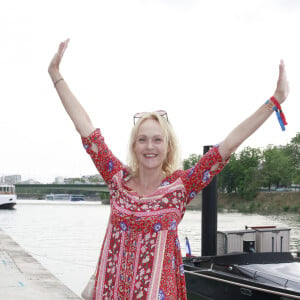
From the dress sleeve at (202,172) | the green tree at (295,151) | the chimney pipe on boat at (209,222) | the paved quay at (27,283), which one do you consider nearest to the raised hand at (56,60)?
the dress sleeve at (202,172)

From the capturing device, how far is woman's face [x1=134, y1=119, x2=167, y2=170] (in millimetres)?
2371

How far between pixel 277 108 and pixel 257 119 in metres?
0.10

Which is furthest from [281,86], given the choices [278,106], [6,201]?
[6,201]

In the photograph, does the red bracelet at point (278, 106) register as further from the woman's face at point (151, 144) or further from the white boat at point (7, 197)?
the white boat at point (7, 197)

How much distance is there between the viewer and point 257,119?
229 cm

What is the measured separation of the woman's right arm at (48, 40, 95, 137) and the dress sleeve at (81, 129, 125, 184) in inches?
1.3

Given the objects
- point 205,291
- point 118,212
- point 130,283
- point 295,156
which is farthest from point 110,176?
point 295,156

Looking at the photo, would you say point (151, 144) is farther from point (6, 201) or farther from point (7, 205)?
point (7, 205)

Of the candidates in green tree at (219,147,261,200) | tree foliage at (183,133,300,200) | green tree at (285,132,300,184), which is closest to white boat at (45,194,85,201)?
tree foliage at (183,133,300,200)

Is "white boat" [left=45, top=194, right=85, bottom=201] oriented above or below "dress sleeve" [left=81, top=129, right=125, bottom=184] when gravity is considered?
below

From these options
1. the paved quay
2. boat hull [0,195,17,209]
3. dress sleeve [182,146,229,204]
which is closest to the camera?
dress sleeve [182,146,229,204]

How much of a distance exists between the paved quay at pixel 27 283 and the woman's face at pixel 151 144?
5.89 m

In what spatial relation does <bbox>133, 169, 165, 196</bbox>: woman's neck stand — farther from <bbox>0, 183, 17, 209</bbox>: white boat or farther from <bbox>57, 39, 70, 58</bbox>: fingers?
<bbox>0, 183, 17, 209</bbox>: white boat

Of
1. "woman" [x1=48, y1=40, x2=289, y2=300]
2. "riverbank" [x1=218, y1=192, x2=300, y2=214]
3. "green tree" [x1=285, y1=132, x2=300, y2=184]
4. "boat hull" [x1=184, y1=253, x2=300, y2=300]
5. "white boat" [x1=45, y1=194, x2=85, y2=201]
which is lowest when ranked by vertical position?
"white boat" [x1=45, y1=194, x2=85, y2=201]
